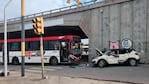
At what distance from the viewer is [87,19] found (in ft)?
112

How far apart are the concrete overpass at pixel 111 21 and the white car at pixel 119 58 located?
2.17 meters

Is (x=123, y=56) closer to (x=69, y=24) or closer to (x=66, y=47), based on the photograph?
(x=66, y=47)

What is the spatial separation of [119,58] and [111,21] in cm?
582

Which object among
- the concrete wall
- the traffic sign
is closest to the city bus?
the concrete wall

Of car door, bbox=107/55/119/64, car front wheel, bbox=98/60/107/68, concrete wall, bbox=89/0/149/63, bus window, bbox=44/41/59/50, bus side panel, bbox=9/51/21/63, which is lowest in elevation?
car front wheel, bbox=98/60/107/68

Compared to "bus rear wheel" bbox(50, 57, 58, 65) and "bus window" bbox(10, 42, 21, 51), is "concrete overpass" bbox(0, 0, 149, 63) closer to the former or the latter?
"bus rear wheel" bbox(50, 57, 58, 65)

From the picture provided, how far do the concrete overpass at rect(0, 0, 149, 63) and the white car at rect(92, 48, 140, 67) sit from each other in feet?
7.13

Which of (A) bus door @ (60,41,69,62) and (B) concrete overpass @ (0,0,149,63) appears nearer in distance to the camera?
(B) concrete overpass @ (0,0,149,63)

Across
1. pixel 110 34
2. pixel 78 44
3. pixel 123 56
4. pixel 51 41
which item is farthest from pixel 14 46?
pixel 123 56

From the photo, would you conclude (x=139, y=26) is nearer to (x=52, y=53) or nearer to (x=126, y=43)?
(x=126, y=43)

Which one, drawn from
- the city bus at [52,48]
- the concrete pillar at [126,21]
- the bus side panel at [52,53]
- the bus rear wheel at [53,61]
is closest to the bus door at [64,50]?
the city bus at [52,48]

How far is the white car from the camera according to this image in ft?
84.7

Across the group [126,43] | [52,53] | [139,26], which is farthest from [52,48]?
[139,26]

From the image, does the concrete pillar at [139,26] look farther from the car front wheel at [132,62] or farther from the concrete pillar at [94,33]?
the concrete pillar at [94,33]
